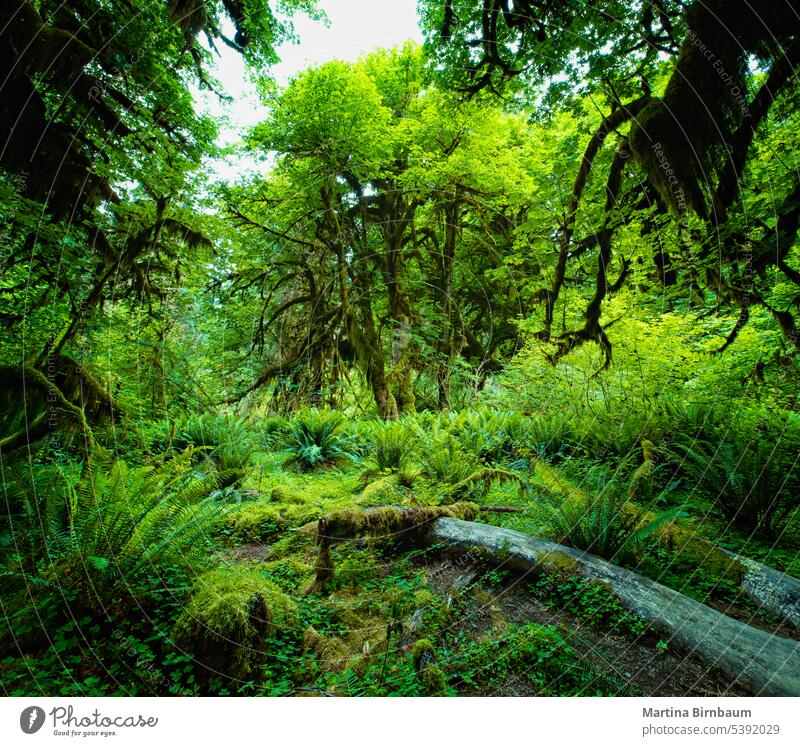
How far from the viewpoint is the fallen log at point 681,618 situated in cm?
132

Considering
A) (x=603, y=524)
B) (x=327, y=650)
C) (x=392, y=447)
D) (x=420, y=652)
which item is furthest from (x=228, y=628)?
(x=392, y=447)

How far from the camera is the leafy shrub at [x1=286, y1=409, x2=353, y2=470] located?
5652mm

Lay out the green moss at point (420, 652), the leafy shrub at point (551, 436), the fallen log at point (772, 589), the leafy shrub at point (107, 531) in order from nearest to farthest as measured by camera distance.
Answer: the green moss at point (420, 652) → the leafy shrub at point (107, 531) → the fallen log at point (772, 589) → the leafy shrub at point (551, 436)

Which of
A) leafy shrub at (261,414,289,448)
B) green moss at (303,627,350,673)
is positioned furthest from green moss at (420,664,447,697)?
leafy shrub at (261,414,289,448)

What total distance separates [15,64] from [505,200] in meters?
7.10

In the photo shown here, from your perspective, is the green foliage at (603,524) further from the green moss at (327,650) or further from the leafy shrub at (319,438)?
the leafy shrub at (319,438)

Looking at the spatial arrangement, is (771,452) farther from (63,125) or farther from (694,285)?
(63,125)

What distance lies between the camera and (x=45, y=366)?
9.41ft

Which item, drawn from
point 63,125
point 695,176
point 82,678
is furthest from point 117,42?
point 695,176

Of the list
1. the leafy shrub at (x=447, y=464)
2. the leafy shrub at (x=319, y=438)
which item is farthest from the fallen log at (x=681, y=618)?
the leafy shrub at (x=319, y=438)

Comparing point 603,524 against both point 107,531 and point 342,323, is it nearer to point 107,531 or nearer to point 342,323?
point 107,531
